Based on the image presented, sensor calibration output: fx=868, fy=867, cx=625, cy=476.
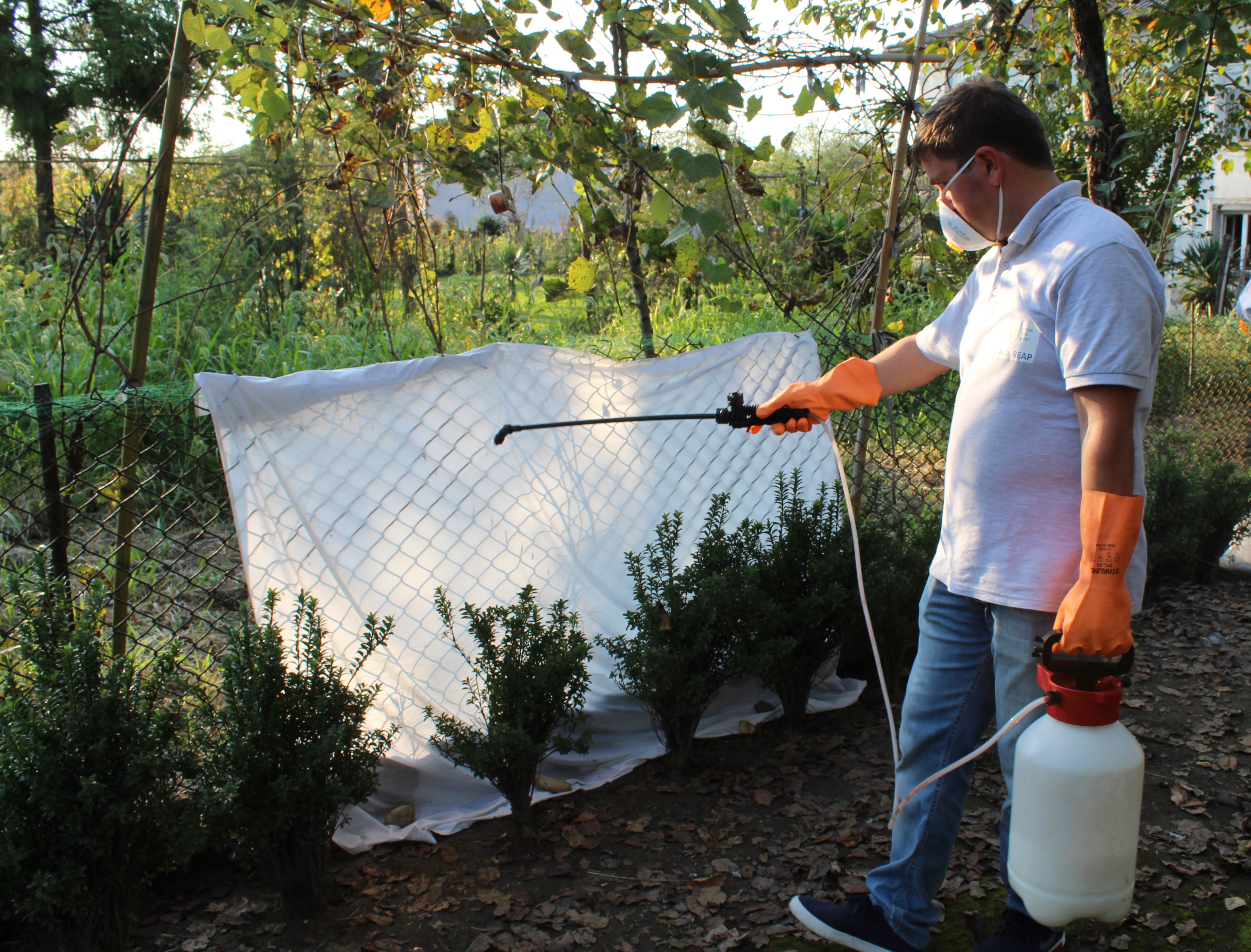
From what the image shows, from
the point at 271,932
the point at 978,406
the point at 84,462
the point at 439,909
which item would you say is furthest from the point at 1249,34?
the point at 84,462

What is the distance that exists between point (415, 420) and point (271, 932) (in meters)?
1.35

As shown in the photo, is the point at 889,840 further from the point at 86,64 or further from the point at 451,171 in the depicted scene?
the point at 86,64

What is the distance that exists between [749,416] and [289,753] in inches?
52.7

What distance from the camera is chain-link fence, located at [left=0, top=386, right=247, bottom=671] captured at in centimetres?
219

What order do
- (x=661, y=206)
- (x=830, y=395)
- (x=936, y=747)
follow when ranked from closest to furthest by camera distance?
1. (x=936, y=747)
2. (x=830, y=395)
3. (x=661, y=206)

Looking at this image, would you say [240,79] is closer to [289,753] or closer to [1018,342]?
[289,753]

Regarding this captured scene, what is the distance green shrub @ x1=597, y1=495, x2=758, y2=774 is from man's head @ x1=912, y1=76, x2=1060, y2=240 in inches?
50.0

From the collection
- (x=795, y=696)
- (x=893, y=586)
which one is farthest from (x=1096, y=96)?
(x=795, y=696)

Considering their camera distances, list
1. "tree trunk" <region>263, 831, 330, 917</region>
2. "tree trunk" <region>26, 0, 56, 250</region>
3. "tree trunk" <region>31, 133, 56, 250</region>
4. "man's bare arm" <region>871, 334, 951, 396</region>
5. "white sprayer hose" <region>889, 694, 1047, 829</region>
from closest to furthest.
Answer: "white sprayer hose" <region>889, 694, 1047, 829</region>, "tree trunk" <region>263, 831, 330, 917</region>, "man's bare arm" <region>871, 334, 951, 396</region>, "tree trunk" <region>31, 133, 56, 250</region>, "tree trunk" <region>26, 0, 56, 250</region>

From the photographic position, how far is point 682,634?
2.60m

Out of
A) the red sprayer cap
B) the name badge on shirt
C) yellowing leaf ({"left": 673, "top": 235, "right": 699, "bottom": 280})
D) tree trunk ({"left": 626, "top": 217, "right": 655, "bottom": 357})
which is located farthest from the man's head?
tree trunk ({"left": 626, "top": 217, "right": 655, "bottom": 357})

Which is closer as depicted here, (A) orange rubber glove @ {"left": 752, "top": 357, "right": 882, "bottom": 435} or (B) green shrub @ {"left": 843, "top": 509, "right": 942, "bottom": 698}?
(A) orange rubber glove @ {"left": 752, "top": 357, "right": 882, "bottom": 435}

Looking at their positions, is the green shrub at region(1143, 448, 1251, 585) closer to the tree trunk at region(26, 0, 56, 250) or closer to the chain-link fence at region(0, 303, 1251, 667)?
the chain-link fence at region(0, 303, 1251, 667)

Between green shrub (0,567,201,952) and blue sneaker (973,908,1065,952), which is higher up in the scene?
green shrub (0,567,201,952)
